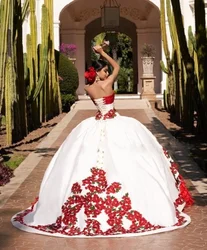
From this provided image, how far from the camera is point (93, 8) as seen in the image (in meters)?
26.7

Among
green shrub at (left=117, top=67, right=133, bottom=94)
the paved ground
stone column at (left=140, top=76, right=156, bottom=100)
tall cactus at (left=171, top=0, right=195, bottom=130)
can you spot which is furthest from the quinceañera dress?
green shrub at (left=117, top=67, right=133, bottom=94)

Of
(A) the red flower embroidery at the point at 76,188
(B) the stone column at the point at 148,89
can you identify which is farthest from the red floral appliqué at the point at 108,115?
(B) the stone column at the point at 148,89

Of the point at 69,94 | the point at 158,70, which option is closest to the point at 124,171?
the point at 69,94

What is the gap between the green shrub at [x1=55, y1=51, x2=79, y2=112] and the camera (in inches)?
784

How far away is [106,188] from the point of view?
216 inches

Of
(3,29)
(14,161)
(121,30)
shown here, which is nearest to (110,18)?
(3,29)

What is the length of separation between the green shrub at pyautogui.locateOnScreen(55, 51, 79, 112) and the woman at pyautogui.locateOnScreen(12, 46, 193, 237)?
13821 millimetres

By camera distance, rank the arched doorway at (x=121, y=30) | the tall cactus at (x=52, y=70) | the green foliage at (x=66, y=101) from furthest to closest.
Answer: the arched doorway at (x=121, y=30) < the green foliage at (x=66, y=101) < the tall cactus at (x=52, y=70)

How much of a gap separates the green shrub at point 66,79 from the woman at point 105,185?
1382cm

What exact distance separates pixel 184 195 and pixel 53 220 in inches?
57.8

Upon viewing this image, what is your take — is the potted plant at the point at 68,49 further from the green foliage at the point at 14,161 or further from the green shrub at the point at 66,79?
the green foliage at the point at 14,161

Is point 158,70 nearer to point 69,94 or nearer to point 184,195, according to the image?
point 69,94

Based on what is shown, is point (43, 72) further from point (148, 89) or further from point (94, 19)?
point (94, 19)

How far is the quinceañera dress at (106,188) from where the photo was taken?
536cm
